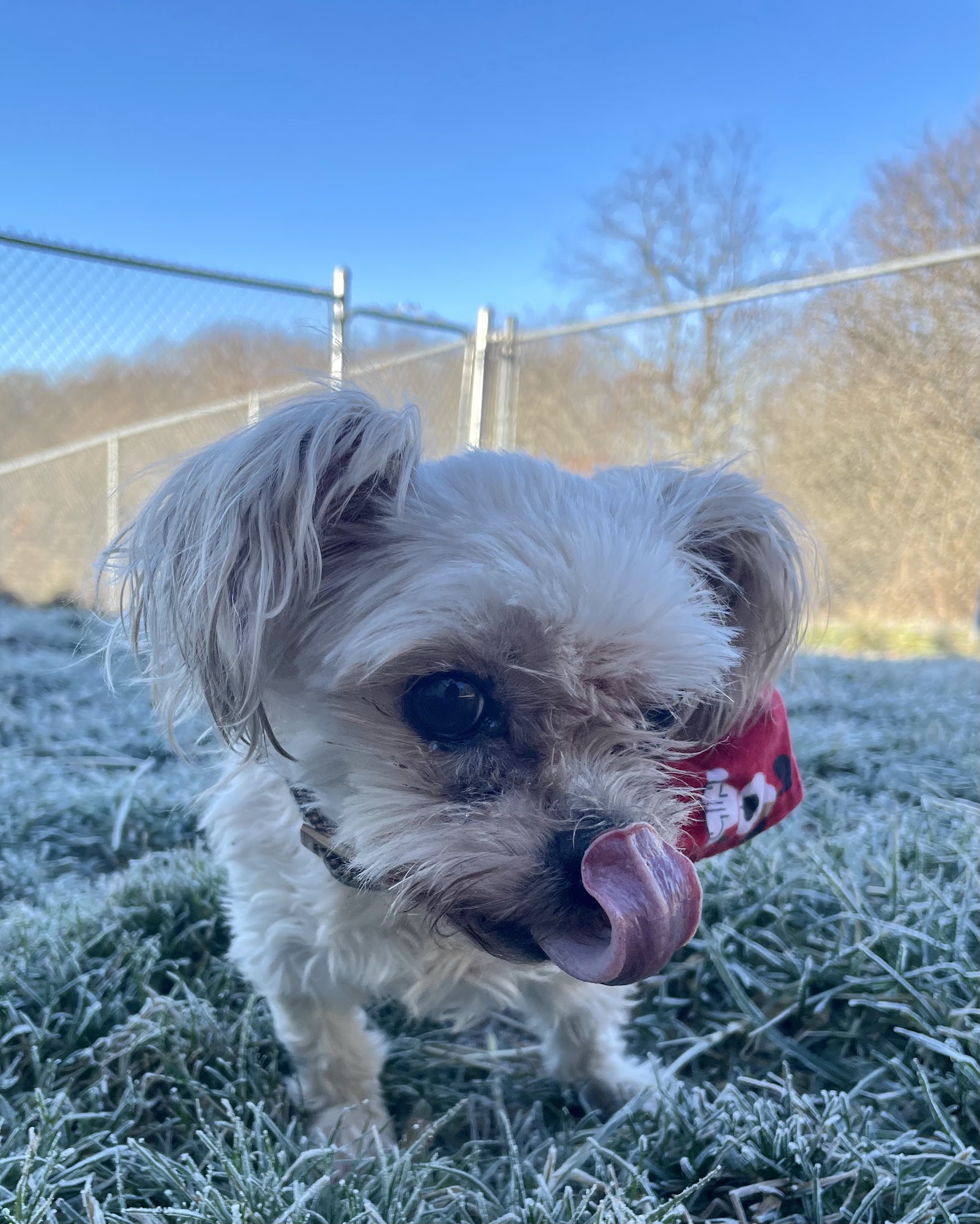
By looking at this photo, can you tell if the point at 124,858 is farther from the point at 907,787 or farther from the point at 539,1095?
the point at 907,787

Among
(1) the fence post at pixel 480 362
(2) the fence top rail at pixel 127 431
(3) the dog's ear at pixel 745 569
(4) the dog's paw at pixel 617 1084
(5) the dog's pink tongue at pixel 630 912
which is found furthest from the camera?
(1) the fence post at pixel 480 362

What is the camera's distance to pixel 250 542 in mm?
1216

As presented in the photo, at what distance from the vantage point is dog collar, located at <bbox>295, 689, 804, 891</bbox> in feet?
4.46

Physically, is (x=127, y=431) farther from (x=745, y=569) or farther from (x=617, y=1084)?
(x=617, y=1084)

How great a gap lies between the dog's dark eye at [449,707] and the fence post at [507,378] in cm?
706

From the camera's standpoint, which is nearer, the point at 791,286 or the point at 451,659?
the point at 451,659

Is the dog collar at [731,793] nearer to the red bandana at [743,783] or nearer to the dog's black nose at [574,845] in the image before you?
the red bandana at [743,783]

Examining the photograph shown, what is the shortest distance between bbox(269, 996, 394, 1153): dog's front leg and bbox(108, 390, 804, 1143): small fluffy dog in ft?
0.16

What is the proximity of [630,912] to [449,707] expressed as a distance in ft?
1.19

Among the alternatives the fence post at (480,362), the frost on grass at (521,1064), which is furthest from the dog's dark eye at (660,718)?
the fence post at (480,362)

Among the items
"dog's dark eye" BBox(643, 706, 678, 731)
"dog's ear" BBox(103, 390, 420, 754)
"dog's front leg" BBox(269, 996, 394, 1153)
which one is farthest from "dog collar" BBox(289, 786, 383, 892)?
"dog's dark eye" BBox(643, 706, 678, 731)

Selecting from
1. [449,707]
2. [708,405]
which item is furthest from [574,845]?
[708,405]

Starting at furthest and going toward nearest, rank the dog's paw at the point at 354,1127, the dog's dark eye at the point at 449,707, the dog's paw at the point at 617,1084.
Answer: the dog's paw at the point at 617,1084
the dog's paw at the point at 354,1127
the dog's dark eye at the point at 449,707

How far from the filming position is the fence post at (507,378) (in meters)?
8.05
